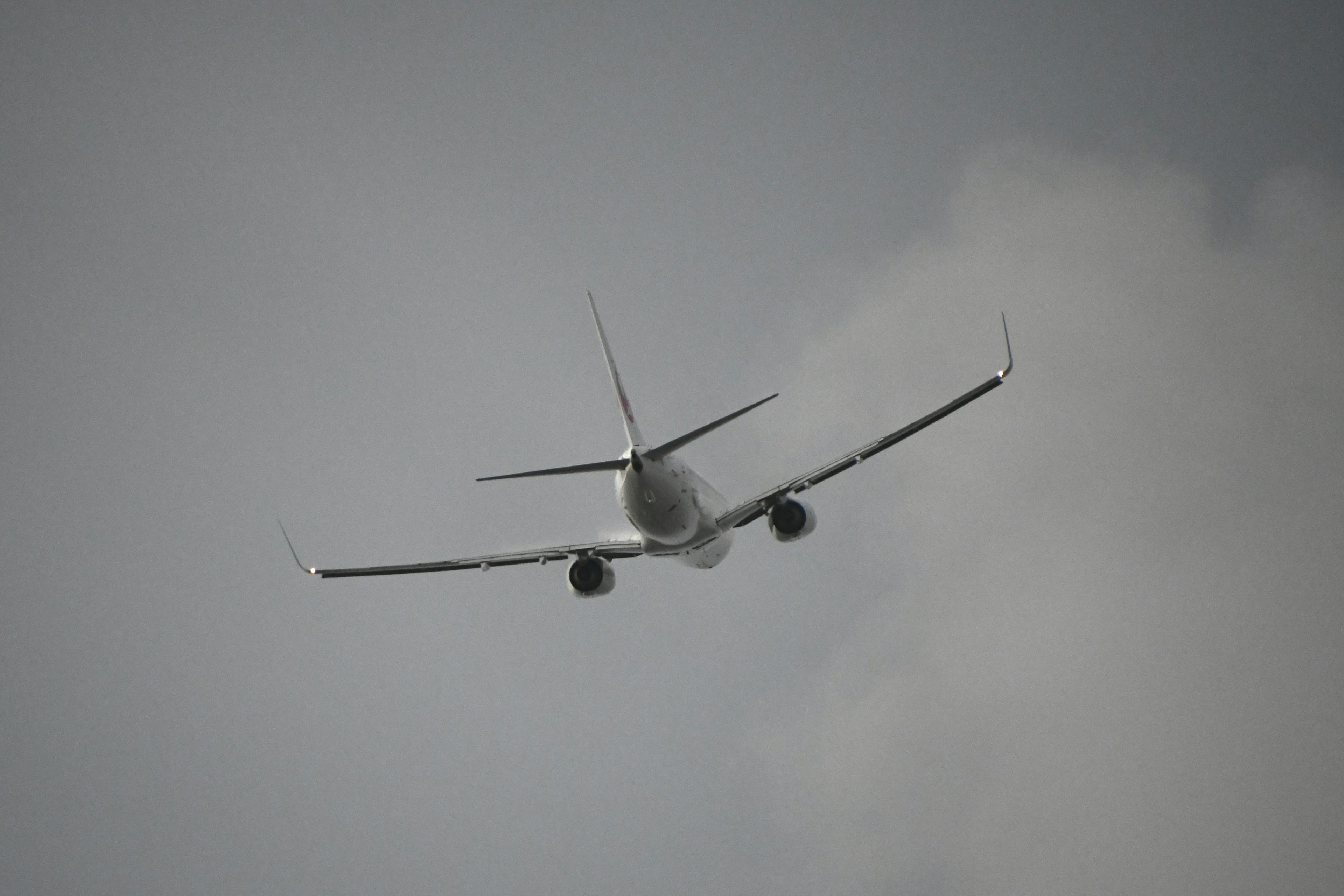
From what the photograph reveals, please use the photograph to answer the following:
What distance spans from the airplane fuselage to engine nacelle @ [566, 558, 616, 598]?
1632 millimetres

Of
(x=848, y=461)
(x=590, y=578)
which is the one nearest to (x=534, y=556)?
(x=590, y=578)

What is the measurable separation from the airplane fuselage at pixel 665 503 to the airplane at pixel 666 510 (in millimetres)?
29

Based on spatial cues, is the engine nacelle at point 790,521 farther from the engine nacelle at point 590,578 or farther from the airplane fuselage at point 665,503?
the engine nacelle at point 590,578

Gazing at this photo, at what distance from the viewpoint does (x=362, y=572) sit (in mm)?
38031

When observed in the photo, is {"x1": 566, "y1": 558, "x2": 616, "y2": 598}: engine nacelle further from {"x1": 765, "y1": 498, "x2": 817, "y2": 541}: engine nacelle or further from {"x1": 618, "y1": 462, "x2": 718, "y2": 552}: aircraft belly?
{"x1": 765, "y1": 498, "x2": 817, "y2": 541}: engine nacelle

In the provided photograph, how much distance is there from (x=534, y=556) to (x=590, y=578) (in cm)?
267

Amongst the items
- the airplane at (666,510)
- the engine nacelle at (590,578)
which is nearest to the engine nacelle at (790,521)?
the airplane at (666,510)

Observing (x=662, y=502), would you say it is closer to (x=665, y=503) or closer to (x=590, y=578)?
(x=665, y=503)

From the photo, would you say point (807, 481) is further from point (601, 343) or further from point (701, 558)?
point (601, 343)

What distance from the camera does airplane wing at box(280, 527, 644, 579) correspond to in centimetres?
3569

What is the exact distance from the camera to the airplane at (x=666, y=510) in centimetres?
3022

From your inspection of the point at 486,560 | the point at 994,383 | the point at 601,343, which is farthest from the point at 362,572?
the point at 994,383

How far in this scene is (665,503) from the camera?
30.7 m

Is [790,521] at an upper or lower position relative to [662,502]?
lower
